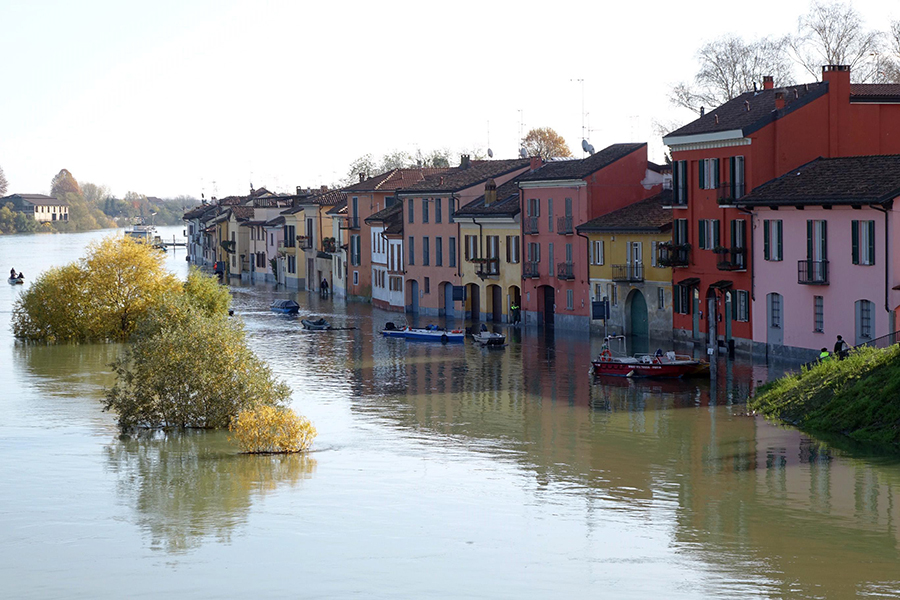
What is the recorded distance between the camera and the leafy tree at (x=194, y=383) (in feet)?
120

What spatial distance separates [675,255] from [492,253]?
18.9 metres

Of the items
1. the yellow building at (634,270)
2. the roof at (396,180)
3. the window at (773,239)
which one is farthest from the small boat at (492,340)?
the roof at (396,180)

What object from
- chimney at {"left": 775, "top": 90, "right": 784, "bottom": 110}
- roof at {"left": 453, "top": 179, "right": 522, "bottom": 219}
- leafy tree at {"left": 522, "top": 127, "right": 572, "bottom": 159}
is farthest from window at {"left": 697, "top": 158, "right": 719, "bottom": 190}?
leafy tree at {"left": 522, "top": 127, "right": 572, "bottom": 159}

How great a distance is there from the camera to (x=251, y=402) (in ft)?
121

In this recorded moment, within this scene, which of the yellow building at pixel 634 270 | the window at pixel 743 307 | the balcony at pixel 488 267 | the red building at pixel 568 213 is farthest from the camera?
the balcony at pixel 488 267

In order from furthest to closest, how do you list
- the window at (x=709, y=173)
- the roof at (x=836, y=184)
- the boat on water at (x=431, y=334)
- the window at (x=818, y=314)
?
the boat on water at (x=431, y=334), the window at (x=709, y=173), the window at (x=818, y=314), the roof at (x=836, y=184)

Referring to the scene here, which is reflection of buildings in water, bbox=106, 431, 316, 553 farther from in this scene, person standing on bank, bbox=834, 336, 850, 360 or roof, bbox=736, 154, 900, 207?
roof, bbox=736, 154, 900, 207

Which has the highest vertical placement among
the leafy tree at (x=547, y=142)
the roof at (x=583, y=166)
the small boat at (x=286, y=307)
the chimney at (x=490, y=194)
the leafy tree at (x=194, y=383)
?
the leafy tree at (x=547, y=142)

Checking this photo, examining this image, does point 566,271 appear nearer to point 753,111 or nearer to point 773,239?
point 753,111

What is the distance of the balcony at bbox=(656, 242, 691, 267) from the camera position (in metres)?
53.9

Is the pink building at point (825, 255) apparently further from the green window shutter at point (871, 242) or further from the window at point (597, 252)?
the window at point (597, 252)

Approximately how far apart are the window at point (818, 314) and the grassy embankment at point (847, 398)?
5.89 metres

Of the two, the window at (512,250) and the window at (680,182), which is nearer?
the window at (680,182)

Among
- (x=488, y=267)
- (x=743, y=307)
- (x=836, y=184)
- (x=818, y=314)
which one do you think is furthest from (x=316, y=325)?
(x=836, y=184)
